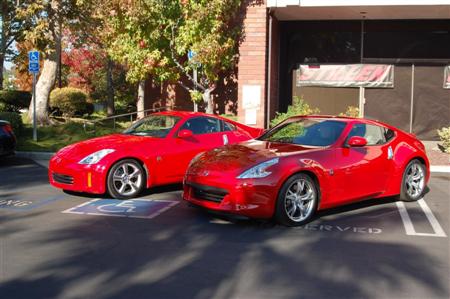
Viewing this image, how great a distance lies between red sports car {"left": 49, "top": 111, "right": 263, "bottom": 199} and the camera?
8.09 meters

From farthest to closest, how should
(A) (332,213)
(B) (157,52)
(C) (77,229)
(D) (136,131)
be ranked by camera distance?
(B) (157,52) < (D) (136,131) < (A) (332,213) < (C) (77,229)

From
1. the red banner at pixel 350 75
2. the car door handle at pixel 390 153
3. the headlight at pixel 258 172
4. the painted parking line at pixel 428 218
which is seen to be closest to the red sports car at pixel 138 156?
the headlight at pixel 258 172

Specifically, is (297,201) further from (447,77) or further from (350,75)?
(447,77)

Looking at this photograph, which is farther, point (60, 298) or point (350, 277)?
point (350, 277)

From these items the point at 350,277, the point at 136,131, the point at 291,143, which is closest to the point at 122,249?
the point at 350,277

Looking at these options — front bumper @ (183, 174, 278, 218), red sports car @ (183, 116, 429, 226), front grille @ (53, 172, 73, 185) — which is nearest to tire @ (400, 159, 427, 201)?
red sports car @ (183, 116, 429, 226)

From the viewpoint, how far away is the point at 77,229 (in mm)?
→ 6473

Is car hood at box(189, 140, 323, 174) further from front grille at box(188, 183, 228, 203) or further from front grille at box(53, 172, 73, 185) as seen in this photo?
front grille at box(53, 172, 73, 185)

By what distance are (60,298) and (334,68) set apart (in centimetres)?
1618

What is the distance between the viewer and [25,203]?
26.1ft

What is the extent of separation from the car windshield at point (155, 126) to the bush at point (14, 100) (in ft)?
60.3

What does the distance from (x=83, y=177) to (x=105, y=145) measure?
0.66 m

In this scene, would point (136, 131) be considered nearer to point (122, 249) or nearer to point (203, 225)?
point (203, 225)

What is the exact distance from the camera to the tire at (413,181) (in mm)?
8227
